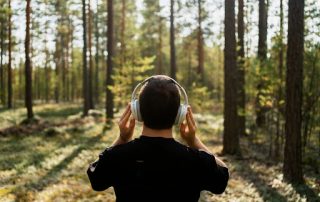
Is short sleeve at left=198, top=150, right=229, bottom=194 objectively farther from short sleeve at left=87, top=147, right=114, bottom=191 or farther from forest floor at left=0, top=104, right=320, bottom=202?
forest floor at left=0, top=104, right=320, bottom=202

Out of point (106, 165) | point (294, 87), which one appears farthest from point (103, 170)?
point (294, 87)

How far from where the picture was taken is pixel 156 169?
2570 mm

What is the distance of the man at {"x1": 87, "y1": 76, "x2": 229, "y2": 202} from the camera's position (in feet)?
8.31

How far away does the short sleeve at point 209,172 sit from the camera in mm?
2607

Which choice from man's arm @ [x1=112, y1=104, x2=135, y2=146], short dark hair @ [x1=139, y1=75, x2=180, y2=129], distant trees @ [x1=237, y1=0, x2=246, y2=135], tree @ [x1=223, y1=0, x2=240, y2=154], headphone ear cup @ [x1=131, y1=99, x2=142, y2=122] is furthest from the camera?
distant trees @ [x1=237, y1=0, x2=246, y2=135]

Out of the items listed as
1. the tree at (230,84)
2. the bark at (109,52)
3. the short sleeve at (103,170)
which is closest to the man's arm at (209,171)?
the short sleeve at (103,170)

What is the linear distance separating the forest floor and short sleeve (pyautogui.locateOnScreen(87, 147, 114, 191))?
3.42 meters

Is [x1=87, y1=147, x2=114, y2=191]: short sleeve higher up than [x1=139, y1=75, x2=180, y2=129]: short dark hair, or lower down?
lower down

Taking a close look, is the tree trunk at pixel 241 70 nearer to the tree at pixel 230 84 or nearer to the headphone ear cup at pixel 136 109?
the tree at pixel 230 84

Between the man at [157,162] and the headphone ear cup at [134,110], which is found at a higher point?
the headphone ear cup at [134,110]

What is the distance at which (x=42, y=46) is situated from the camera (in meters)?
63.8

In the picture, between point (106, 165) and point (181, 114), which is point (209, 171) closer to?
point (181, 114)

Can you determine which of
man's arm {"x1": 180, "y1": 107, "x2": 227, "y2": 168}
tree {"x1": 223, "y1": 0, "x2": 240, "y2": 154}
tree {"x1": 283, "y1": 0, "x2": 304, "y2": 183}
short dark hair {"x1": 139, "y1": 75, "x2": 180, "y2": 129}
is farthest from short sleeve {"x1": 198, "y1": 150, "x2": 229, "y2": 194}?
tree {"x1": 223, "y1": 0, "x2": 240, "y2": 154}

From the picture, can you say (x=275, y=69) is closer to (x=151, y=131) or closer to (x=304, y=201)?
(x=304, y=201)
